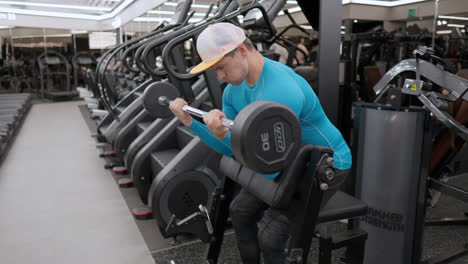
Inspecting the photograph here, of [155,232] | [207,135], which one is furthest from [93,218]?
[207,135]

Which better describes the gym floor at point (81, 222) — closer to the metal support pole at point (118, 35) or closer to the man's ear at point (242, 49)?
the man's ear at point (242, 49)

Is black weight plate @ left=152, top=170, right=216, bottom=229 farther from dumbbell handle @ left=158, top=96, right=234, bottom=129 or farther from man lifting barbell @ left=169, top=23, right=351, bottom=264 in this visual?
man lifting barbell @ left=169, top=23, right=351, bottom=264

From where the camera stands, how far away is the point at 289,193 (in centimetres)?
134

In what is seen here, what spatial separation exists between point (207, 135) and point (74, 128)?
573 cm

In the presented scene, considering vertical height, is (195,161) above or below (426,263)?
above

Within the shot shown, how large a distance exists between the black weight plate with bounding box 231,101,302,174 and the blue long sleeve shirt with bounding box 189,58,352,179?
20 cm

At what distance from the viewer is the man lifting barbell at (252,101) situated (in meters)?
1.35

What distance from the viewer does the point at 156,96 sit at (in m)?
1.92

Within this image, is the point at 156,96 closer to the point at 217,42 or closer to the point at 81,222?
the point at 217,42

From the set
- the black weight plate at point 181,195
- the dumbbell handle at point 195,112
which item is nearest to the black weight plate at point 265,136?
the dumbbell handle at point 195,112

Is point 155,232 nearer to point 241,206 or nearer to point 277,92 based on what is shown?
point 241,206

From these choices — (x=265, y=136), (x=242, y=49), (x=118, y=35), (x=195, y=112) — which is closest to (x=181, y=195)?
(x=195, y=112)

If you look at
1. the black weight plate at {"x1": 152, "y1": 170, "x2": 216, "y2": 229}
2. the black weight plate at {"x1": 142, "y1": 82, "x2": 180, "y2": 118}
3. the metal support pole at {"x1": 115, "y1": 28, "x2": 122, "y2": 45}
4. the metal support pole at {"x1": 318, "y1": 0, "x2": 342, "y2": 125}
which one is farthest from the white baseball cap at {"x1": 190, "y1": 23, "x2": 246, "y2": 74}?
the metal support pole at {"x1": 115, "y1": 28, "x2": 122, "y2": 45}

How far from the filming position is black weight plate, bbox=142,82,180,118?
1.91 meters
